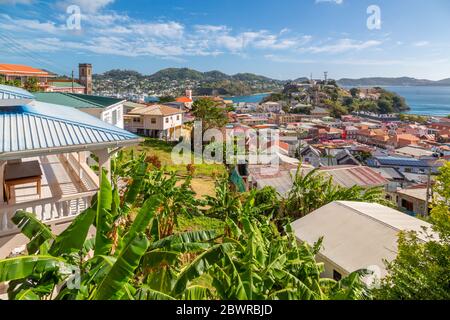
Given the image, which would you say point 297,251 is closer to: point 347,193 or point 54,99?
point 347,193

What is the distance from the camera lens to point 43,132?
586 centimetres

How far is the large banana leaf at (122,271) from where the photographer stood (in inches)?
144

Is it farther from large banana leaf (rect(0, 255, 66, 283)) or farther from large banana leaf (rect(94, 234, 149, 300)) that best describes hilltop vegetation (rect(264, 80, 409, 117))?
large banana leaf (rect(0, 255, 66, 283))

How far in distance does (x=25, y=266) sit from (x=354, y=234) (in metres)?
8.83

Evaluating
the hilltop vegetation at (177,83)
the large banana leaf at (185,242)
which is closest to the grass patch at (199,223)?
the large banana leaf at (185,242)

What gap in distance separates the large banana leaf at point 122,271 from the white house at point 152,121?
3382cm

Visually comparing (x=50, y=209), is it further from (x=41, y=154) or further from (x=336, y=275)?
(x=336, y=275)

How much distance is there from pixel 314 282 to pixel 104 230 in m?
4.02

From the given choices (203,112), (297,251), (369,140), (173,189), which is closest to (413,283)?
(297,251)

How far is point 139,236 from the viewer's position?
3814 mm

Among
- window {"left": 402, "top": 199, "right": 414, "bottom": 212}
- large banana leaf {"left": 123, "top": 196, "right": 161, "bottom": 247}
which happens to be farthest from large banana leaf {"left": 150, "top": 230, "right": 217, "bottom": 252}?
window {"left": 402, "top": 199, "right": 414, "bottom": 212}

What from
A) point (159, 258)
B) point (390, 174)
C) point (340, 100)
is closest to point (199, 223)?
point (159, 258)

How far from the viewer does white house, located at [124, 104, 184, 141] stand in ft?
121

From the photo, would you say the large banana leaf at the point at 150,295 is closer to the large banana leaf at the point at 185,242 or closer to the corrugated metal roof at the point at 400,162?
the large banana leaf at the point at 185,242
